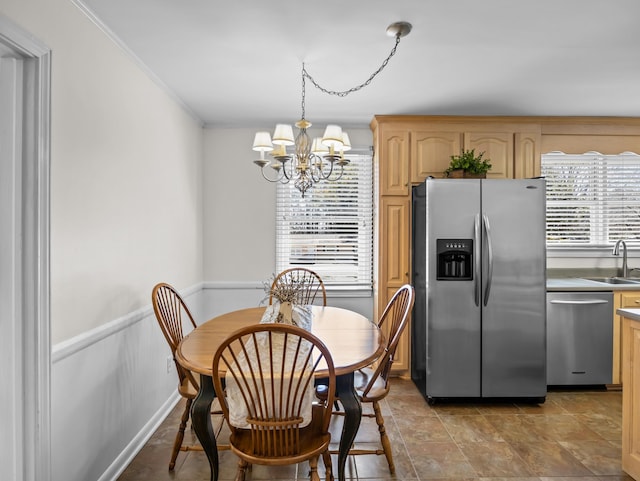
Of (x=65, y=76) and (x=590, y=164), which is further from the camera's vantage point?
(x=590, y=164)

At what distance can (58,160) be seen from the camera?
5.61 feet

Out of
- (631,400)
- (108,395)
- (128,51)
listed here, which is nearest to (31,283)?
(108,395)

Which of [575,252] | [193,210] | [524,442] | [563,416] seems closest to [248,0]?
[193,210]

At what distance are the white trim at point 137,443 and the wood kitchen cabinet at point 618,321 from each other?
365cm

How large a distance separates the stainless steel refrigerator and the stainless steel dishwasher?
0.31 metres

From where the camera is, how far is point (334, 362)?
1.77 m

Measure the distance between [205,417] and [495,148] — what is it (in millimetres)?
3321

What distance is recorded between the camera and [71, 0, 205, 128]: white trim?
189cm

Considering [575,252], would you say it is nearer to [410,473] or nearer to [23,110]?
[410,473]

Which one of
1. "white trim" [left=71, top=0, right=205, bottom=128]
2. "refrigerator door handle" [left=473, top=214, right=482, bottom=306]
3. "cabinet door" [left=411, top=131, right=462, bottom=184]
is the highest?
"white trim" [left=71, top=0, right=205, bottom=128]

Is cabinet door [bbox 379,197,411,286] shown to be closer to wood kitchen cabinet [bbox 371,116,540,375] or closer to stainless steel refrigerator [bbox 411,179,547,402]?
wood kitchen cabinet [bbox 371,116,540,375]

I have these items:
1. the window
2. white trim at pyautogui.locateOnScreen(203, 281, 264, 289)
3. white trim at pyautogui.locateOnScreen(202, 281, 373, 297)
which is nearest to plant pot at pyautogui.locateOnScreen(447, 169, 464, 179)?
the window

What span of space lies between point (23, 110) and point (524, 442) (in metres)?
3.23

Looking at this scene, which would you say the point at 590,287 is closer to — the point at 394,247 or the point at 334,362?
the point at 394,247
